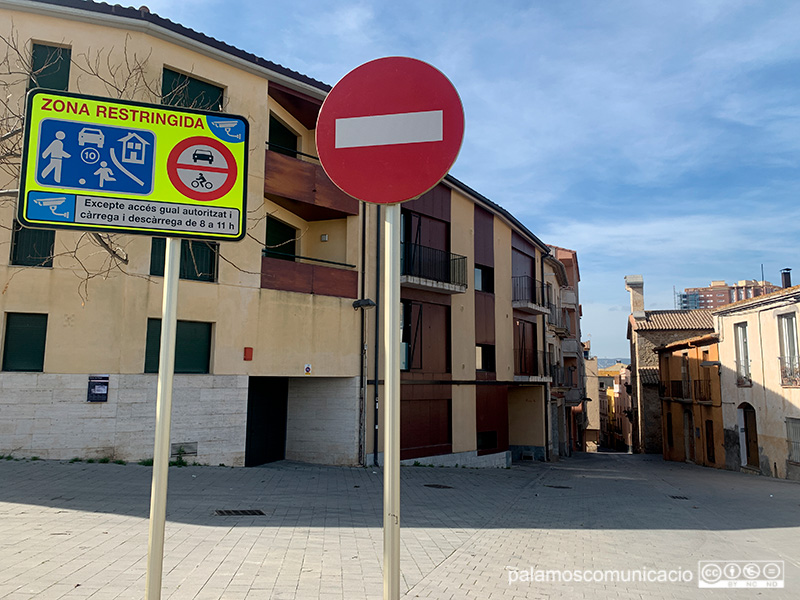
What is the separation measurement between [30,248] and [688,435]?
31.2 m

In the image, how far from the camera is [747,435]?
77.9ft

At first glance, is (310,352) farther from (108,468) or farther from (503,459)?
(503,459)

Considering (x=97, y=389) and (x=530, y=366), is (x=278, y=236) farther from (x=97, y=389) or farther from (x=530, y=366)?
(x=530, y=366)

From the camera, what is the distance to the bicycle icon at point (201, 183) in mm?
3230

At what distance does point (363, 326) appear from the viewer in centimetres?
1778

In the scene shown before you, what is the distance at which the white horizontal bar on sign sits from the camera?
282cm

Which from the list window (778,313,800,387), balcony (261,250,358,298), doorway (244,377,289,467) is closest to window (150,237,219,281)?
balcony (261,250,358,298)

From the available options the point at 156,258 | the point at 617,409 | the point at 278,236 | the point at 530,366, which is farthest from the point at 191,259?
the point at 617,409

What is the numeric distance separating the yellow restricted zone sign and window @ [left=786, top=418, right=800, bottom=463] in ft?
70.5

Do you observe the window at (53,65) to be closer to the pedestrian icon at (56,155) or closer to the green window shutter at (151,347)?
the green window shutter at (151,347)

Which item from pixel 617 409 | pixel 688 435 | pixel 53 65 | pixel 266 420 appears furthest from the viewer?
pixel 617 409

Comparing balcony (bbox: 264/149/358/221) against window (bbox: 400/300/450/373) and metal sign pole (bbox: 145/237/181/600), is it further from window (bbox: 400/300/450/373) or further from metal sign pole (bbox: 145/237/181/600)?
metal sign pole (bbox: 145/237/181/600)

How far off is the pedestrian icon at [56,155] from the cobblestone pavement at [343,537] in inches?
142

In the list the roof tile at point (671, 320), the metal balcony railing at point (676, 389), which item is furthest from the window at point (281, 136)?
the roof tile at point (671, 320)
